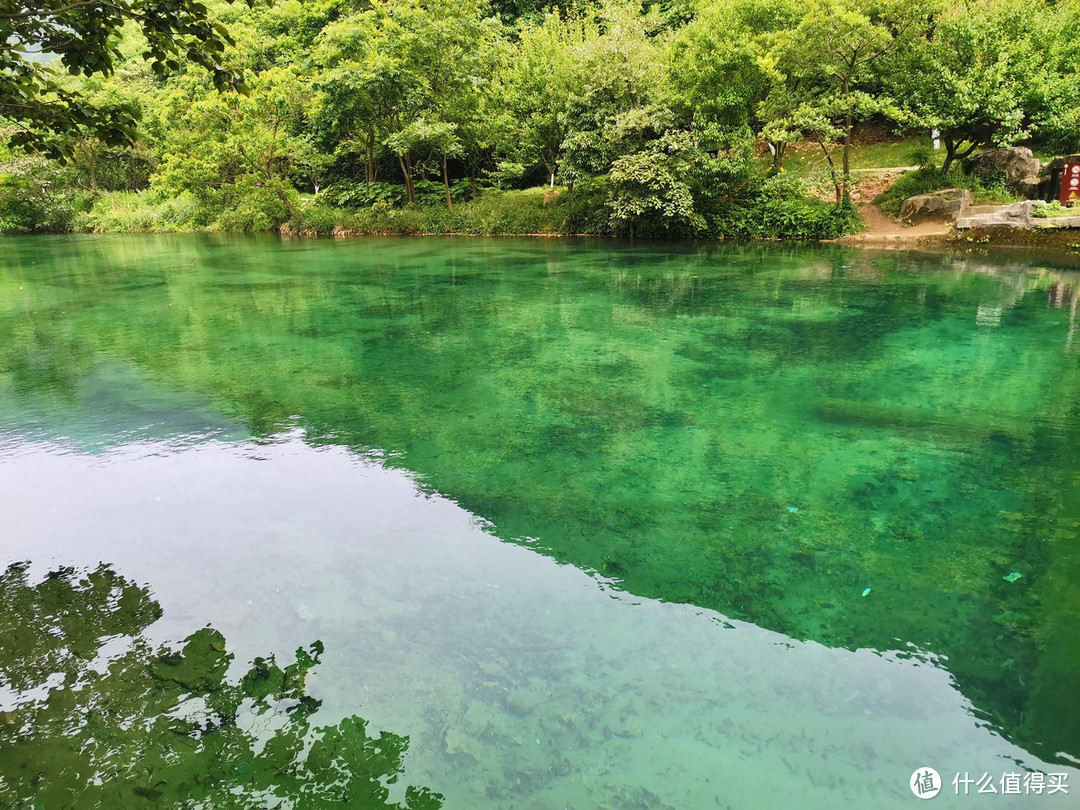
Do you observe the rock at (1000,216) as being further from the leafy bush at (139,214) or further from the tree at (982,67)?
the leafy bush at (139,214)

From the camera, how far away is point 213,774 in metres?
2.52

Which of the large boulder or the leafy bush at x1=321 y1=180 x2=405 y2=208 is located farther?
the leafy bush at x1=321 y1=180 x2=405 y2=208

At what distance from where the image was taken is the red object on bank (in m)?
14.5

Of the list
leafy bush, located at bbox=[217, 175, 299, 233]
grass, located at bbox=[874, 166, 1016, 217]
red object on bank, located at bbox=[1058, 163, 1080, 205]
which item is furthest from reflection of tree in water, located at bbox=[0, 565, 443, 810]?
leafy bush, located at bbox=[217, 175, 299, 233]

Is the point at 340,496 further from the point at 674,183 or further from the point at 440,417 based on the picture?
the point at 674,183

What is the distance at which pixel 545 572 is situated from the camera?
12.5ft

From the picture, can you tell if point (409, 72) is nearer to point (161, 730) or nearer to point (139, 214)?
point (139, 214)

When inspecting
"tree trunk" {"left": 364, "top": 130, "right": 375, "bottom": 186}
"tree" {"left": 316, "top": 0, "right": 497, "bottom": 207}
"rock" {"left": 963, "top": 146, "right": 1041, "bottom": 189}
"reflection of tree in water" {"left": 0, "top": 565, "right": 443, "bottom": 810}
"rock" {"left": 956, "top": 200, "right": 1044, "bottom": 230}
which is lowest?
"reflection of tree in water" {"left": 0, "top": 565, "right": 443, "bottom": 810}

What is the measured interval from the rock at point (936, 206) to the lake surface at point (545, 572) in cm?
963

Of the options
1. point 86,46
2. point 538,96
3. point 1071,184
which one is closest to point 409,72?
point 538,96

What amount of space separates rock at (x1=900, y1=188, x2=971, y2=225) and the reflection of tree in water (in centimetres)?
1838

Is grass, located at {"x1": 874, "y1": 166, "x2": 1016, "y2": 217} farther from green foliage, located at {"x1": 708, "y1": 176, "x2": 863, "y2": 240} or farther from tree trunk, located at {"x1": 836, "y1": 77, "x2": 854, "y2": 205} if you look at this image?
green foliage, located at {"x1": 708, "y1": 176, "x2": 863, "y2": 240}

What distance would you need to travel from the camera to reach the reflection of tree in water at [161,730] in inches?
96.4

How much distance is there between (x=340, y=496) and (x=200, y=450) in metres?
1.63
